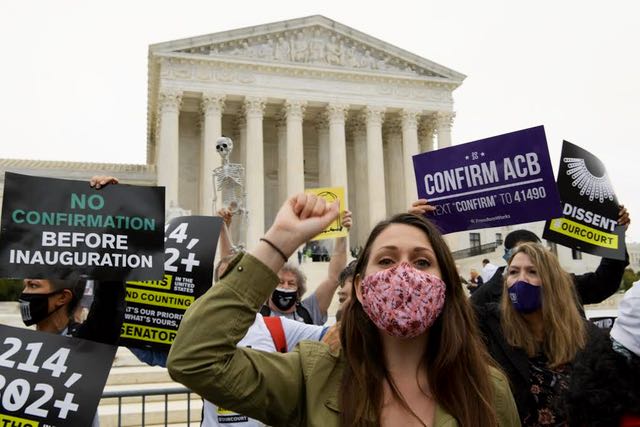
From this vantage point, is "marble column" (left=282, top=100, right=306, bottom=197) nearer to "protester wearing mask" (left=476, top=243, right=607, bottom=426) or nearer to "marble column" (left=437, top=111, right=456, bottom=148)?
"marble column" (left=437, top=111, right=456, bottom=148)

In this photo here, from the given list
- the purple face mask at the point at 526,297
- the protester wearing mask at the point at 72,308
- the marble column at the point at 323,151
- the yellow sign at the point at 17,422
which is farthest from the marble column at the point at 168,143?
the purple face mask at the point at 526,297

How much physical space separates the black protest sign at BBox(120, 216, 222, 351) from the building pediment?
115ft

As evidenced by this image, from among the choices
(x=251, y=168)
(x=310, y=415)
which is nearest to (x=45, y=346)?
(x=310, y=415)

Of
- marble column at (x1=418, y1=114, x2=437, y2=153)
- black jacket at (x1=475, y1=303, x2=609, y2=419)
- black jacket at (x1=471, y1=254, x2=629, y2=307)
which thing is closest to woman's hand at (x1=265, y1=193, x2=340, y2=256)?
black jacket at (x1=475, y1=303, x2=609, y2=419)

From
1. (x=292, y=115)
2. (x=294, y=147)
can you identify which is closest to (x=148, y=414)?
(x=294, y=147)

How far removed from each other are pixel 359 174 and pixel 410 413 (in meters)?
41.6

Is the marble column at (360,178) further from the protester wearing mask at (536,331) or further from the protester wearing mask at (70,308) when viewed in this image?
the protester wearing mask at (70,308)

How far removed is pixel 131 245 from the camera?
13.7ft

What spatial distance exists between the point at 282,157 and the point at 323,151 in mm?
3156

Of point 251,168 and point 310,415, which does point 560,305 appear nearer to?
point 310,415

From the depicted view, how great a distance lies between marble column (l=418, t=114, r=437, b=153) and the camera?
43.8 metres

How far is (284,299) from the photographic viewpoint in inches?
201

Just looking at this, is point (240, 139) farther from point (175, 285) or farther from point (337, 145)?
point (175, 285)

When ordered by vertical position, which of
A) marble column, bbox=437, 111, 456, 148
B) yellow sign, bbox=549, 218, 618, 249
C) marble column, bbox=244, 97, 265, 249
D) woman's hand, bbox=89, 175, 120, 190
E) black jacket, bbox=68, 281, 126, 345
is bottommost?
black jacket, bbox=68, 281, 126, 345
